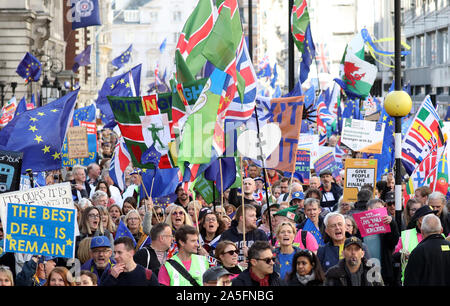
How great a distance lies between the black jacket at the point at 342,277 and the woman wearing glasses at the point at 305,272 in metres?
0.13

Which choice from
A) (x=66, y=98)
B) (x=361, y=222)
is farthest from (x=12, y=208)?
(x=66, y=98)

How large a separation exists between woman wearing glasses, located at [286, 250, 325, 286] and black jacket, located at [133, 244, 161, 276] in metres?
1.73

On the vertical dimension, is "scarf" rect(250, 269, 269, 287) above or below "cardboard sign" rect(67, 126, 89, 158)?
below

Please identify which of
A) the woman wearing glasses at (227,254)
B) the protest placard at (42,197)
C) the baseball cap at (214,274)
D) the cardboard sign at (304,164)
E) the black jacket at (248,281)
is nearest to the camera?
the baseball cap at (214,274)

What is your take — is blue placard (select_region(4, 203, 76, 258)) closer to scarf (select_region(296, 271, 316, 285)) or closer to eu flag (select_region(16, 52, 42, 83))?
scarf (select_region(296, 271, 316, 285))

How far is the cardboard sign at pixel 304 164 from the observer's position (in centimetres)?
1738

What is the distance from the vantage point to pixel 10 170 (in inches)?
412

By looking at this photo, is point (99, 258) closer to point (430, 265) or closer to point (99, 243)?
point (99, 243)

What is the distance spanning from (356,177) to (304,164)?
3271mm

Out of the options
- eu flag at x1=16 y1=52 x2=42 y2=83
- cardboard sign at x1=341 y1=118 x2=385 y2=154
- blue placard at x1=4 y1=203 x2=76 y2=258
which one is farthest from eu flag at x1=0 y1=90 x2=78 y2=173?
eu flag at x1=16 y1=52 x2=42 y2=83

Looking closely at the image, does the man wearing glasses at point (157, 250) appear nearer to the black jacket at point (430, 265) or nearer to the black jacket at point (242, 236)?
the black jacket at point (242, 236)

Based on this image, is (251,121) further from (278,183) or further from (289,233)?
(289,233)

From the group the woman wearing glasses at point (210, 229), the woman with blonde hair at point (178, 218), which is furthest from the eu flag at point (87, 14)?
the woman with blonde hair at point (178, 218)

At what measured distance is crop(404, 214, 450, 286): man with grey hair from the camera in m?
8.78
